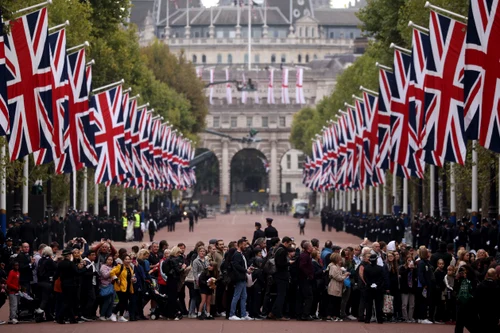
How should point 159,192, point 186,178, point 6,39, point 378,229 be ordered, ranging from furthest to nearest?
point 186,178 → point 159,192 → point 378,229 → point 6,39

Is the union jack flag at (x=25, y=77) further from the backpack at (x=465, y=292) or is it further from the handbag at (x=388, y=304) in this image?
the backpack at (x=465, y=292)

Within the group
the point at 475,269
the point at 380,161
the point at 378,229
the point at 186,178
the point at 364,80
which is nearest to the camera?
the point at 475,269

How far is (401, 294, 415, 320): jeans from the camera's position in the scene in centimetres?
3167

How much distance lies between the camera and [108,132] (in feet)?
189

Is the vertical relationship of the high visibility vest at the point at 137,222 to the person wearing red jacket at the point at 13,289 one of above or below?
above

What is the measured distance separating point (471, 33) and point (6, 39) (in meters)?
12.4

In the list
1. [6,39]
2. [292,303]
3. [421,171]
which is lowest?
[292,303]

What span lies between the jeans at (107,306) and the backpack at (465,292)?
7605 mm

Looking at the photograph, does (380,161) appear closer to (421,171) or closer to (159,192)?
(421,171)

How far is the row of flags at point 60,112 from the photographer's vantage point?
38406 mm

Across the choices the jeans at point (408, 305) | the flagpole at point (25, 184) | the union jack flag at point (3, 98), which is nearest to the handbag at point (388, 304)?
the jeans at point (408, 305)

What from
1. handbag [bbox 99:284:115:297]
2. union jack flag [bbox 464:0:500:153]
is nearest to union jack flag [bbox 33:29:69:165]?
handbag [bbox 99:284:115:297]

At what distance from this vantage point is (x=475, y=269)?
29234mm

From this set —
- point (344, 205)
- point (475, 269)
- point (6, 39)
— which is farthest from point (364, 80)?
point (475, 269)
